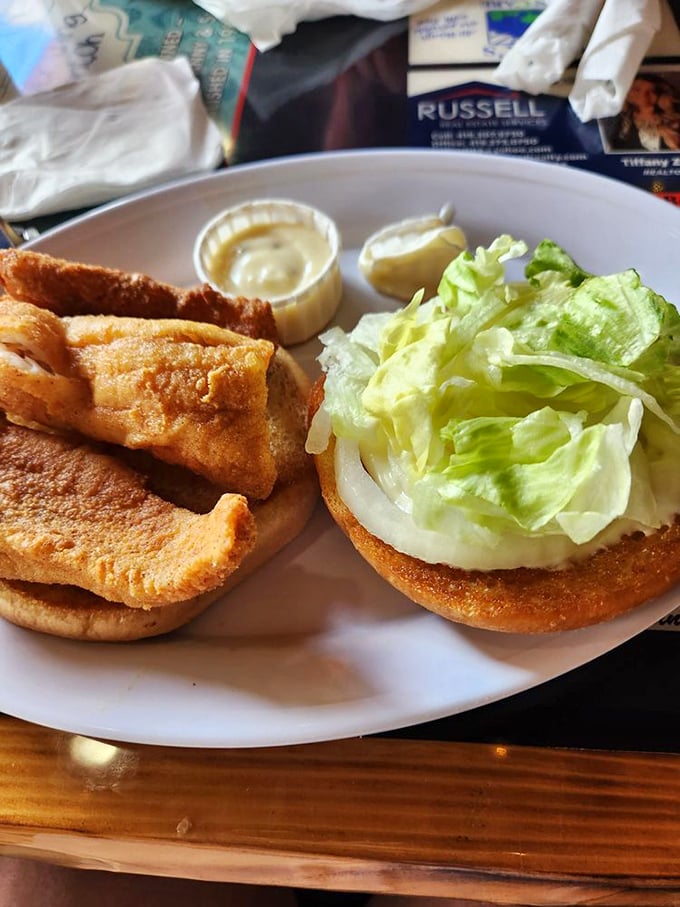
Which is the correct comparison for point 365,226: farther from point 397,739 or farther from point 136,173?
point 397,739

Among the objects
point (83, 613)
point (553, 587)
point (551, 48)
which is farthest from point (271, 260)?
point (551, 48)

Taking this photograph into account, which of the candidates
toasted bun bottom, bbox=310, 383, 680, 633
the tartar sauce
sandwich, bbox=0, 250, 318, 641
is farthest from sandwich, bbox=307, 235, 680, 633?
the tartar sauce

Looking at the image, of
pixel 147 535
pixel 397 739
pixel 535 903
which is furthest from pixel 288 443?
pixel 535 903

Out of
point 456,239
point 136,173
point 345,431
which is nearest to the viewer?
point 345,431

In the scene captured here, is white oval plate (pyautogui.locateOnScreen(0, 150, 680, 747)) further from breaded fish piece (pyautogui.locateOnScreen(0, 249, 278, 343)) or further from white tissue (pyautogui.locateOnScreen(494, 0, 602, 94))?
white tissue (pyautogui.locateOnScreen(494, 0, 602, 94))

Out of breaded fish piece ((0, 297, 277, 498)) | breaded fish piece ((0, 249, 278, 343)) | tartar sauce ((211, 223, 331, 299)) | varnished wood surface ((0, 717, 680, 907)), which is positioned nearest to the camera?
varnished wood surface ((0, 717, 680, 907))

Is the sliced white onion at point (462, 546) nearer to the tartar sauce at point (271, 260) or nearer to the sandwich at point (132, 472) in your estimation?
the sandwich at point (132, 472)

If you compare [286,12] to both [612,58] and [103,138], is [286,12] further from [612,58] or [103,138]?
[612,58]

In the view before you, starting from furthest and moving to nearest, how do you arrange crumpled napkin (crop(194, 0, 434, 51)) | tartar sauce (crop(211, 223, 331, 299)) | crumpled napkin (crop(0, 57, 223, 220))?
crumpled napkin (crop(194, 0, 434, 51))
crumpled napkin (crop(0, 57, 223, 220))
tartar sauce (crop(211, 223, 331, 299))
